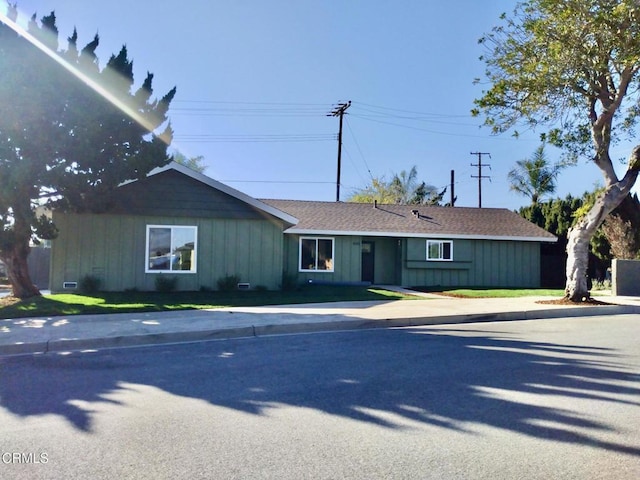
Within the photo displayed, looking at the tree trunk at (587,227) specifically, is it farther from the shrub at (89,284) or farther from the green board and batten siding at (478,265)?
the shrub at (89,284)

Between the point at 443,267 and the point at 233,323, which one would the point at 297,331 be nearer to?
the point at 233,323

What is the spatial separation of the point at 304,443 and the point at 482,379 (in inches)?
111

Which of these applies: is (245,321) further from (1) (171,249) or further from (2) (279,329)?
(1) (171,249)

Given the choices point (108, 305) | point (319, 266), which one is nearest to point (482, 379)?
point (108, 305)

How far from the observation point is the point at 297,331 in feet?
32.1

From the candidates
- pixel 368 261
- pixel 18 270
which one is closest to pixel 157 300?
pixel 18 270

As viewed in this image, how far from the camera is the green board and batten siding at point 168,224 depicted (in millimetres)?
16047

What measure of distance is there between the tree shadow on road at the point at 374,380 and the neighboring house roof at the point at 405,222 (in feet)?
43.1

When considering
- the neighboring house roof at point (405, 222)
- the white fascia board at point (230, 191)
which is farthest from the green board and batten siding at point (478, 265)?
the white fascia board at point (230, 191)

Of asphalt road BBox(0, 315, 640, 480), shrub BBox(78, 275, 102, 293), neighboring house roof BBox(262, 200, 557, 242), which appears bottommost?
asphalt road BBox(0, 315, 640, 480)

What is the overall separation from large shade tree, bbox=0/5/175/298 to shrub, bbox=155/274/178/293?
3.00 m

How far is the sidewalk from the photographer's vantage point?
331 inches

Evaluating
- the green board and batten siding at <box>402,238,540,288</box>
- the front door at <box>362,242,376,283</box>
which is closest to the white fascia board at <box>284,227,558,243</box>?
the green board and batten siding at <box>402,238,540,288</box>

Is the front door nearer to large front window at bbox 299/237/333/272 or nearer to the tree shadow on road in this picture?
large front window at bbox 299/237/333/272
